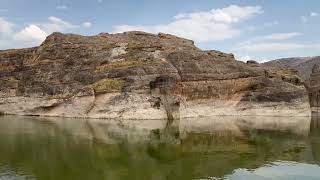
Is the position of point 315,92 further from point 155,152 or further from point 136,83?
point 155,152

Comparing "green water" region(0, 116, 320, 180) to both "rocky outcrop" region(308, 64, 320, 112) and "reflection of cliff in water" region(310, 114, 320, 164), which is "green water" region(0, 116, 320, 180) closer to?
"reflection of cliff in water" region(310, 114, 320, 164)

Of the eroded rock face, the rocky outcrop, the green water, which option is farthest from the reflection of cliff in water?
the rocky outcrop

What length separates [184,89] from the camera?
91.0 m

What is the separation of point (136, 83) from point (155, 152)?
37631 mm

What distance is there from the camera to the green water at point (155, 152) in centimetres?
3453

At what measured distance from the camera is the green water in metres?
34.5

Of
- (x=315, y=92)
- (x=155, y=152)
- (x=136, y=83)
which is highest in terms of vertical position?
(x=136, y=83)

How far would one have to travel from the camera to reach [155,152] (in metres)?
46.1

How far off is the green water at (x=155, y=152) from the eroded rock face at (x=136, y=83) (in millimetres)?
13542

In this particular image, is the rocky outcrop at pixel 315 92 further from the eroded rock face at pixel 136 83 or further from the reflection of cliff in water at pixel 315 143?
the reflection of cliff in water at pixel 315 143

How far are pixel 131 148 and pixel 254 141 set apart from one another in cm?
1658

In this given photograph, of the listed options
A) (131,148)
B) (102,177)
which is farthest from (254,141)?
(102,177)

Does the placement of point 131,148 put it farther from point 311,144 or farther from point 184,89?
Result: point 184,89

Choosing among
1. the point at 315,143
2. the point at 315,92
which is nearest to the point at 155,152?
the point at 315,143
